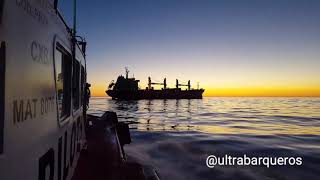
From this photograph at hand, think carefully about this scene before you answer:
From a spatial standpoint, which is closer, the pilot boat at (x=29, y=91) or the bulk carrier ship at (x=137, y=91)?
the pilot boat at (x=29, y=91)

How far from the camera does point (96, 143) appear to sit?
9.79 metres

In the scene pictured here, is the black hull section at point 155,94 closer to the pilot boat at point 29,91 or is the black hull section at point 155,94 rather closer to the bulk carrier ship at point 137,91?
the bulk carrier ship at point 137,91

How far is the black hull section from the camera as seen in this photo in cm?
13100

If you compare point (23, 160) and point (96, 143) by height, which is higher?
point (23, 160)

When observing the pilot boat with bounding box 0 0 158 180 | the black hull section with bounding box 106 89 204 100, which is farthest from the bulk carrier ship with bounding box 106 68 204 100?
the pilot boat with bounding box 0 0 158 180

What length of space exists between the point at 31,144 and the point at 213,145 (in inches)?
597

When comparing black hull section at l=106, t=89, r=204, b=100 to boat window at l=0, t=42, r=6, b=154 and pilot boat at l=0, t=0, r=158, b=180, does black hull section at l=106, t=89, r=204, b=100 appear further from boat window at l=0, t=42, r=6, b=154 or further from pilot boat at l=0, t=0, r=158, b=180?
boat window at l=0, t=42, r=6, b=154

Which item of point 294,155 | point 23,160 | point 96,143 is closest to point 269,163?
point 294,155

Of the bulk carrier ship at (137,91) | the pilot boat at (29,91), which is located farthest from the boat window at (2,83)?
the bulk carrier ship at (137,91)

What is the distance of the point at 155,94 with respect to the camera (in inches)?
5871

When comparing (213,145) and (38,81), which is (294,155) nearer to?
(213,145)

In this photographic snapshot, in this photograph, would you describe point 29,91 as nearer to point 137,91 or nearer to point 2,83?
point 2,83

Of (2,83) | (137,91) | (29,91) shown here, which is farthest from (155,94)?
(2,83)

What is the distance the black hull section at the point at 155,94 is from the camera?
430 feet
